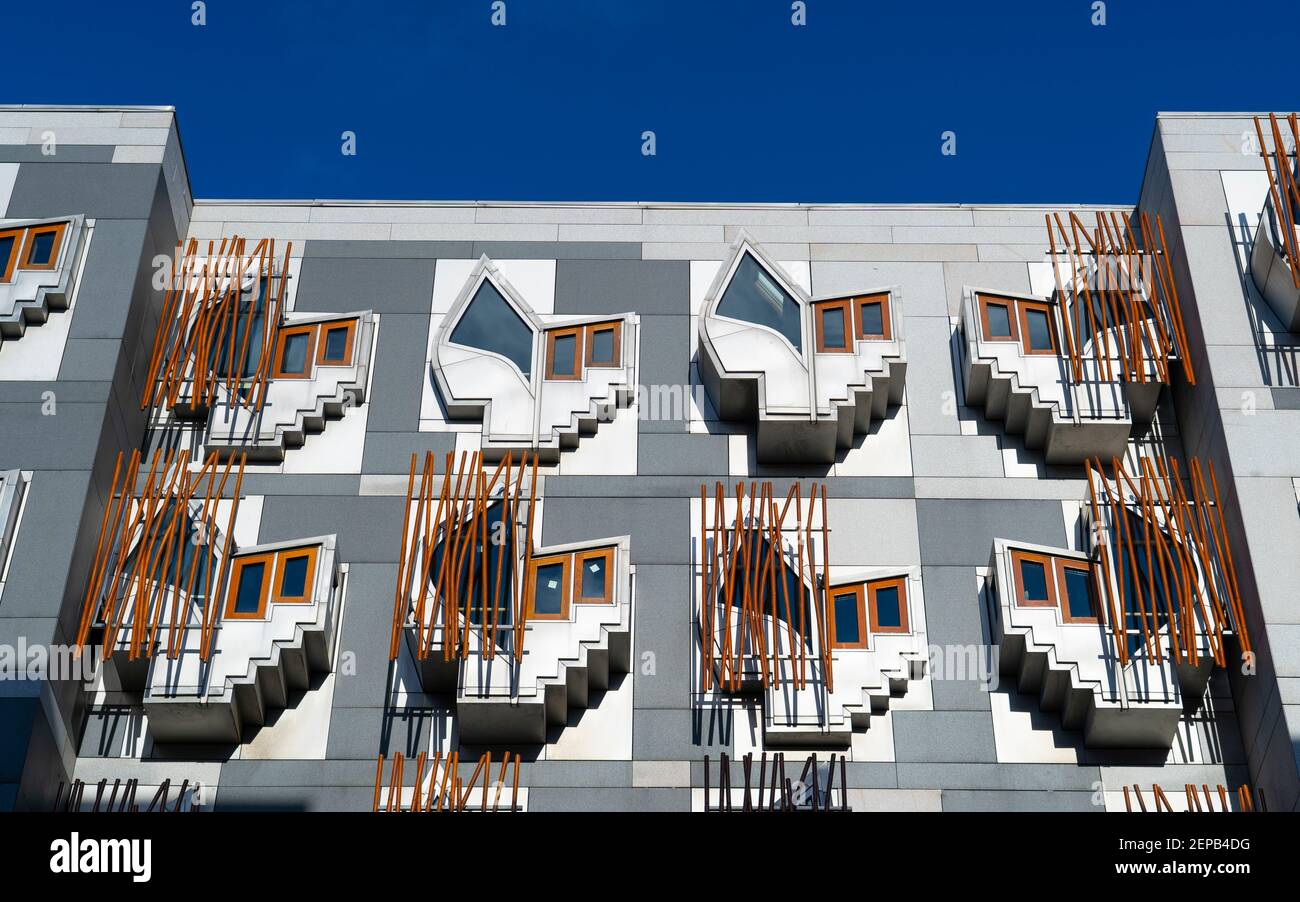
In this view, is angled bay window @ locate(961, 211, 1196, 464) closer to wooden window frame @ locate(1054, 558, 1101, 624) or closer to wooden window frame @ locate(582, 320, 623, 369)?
wooden window frame @ locate(1054, 558, 1101, 624)

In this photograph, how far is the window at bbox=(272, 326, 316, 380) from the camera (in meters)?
23.2

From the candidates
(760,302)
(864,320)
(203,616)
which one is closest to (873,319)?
(864,320)

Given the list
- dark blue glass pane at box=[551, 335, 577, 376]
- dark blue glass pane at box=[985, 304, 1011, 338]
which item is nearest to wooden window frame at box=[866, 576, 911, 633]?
dark blue glass pane at box=[985, 304, 1011, 338]

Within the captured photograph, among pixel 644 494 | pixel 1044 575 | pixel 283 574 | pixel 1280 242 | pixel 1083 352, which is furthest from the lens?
pixel 1083 352

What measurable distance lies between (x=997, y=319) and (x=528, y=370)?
6607mm

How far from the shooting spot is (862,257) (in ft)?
82.2

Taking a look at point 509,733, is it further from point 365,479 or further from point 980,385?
point 980,385

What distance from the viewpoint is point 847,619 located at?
67.1ft

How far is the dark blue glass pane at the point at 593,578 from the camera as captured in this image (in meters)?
20.3

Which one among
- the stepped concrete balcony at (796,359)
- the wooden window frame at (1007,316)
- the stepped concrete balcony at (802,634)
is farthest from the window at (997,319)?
the stepped concrete balcony at (802,634)

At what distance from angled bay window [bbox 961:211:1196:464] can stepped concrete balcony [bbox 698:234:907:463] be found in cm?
128

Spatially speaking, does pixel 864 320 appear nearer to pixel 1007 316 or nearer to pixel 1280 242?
pixel 1007 316

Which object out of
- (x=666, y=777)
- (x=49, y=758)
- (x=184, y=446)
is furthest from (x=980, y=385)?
(x=49, y=758)
